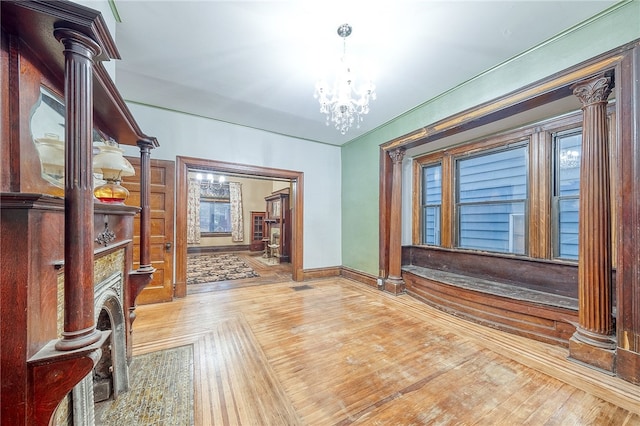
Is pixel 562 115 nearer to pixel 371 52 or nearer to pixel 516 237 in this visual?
pixel 516 237

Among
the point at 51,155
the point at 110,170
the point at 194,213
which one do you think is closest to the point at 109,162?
the point at 110,170

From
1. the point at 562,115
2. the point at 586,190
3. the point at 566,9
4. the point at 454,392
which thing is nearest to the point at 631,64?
the point at 566,9

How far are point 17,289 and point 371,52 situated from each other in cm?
292

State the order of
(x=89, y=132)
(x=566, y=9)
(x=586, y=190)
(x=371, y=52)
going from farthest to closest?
1. (x=371, y=52)
2. (x=586, y=190)
3. (x=566, y=9)
4. (x=89, y=132)

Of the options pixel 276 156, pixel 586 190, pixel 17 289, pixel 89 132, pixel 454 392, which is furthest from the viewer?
pixel 276 156

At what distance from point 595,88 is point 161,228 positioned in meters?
5.28

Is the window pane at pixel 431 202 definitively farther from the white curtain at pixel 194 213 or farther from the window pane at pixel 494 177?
the white curtain at pixel 194 213

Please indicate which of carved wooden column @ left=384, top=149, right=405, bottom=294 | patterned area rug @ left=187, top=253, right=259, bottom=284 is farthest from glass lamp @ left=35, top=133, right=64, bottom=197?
patterned area rug @ left=187, top=253, right=259, bottom=284

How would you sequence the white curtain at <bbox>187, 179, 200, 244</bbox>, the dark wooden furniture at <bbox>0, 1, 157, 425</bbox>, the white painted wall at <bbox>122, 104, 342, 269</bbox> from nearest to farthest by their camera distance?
the dark wooden furniture at <bbox>0, 1, 157, 425</bbox>, the white painted wall at <bbox>122, 104, 342, 269</bbox>, the white curtain at <bbox>187, 179, 200, 244</bbox>

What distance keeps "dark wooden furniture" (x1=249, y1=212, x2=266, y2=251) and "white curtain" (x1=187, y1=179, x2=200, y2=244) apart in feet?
6.47

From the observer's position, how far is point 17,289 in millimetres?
770

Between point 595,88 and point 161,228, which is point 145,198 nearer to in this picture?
Answer: point 161,228

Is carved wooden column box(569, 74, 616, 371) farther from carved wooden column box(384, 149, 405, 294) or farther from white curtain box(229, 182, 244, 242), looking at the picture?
white curtain box(229, 182, 244, 242)

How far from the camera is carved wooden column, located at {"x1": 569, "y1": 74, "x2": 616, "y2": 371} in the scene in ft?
6.59
